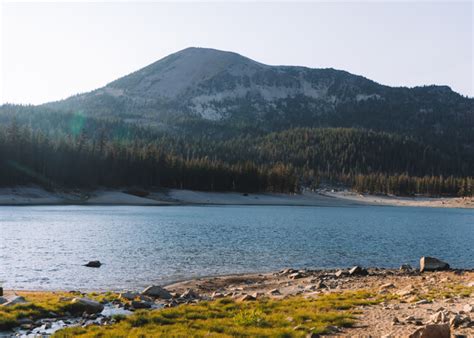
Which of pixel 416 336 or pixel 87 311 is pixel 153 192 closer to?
pixel 87 311

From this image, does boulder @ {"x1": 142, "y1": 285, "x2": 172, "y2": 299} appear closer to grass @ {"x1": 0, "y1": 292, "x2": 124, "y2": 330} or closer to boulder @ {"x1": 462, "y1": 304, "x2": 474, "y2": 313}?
grass @ {"x1": 0, "y1": 292, "x2": 124, "y2": 330}

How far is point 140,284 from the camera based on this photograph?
3475cm

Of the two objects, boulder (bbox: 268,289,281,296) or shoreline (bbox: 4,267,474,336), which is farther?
boulder (bbox: 268,289,281,296)

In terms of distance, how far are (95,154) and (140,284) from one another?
443ft

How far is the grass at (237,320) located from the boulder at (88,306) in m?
→ 2.70

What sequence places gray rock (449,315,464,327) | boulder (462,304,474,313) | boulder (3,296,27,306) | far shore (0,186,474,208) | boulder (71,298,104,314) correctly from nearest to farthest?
gray rock (449,315,464,327)
boulder (462,304,474,313)
boulder (3,296,27,306)
boulder (71,298,104,314)
far shore (0,186,474,208)

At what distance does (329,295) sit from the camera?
2630cm

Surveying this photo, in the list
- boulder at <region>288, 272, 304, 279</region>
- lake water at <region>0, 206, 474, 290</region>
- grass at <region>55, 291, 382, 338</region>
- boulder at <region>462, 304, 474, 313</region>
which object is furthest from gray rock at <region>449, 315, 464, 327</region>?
lake water at <region>0, 206, 474, 290</region>

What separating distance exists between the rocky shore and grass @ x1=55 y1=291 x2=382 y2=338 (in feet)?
1.61

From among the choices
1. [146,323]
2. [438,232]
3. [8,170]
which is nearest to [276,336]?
[146,323]

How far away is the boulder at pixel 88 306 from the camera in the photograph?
74.6 ft

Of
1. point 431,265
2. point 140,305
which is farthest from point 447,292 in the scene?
point 140,305

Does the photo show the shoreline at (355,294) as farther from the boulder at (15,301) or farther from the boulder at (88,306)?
the boulder at (15,301)

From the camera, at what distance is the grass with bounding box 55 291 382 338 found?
17.2m
